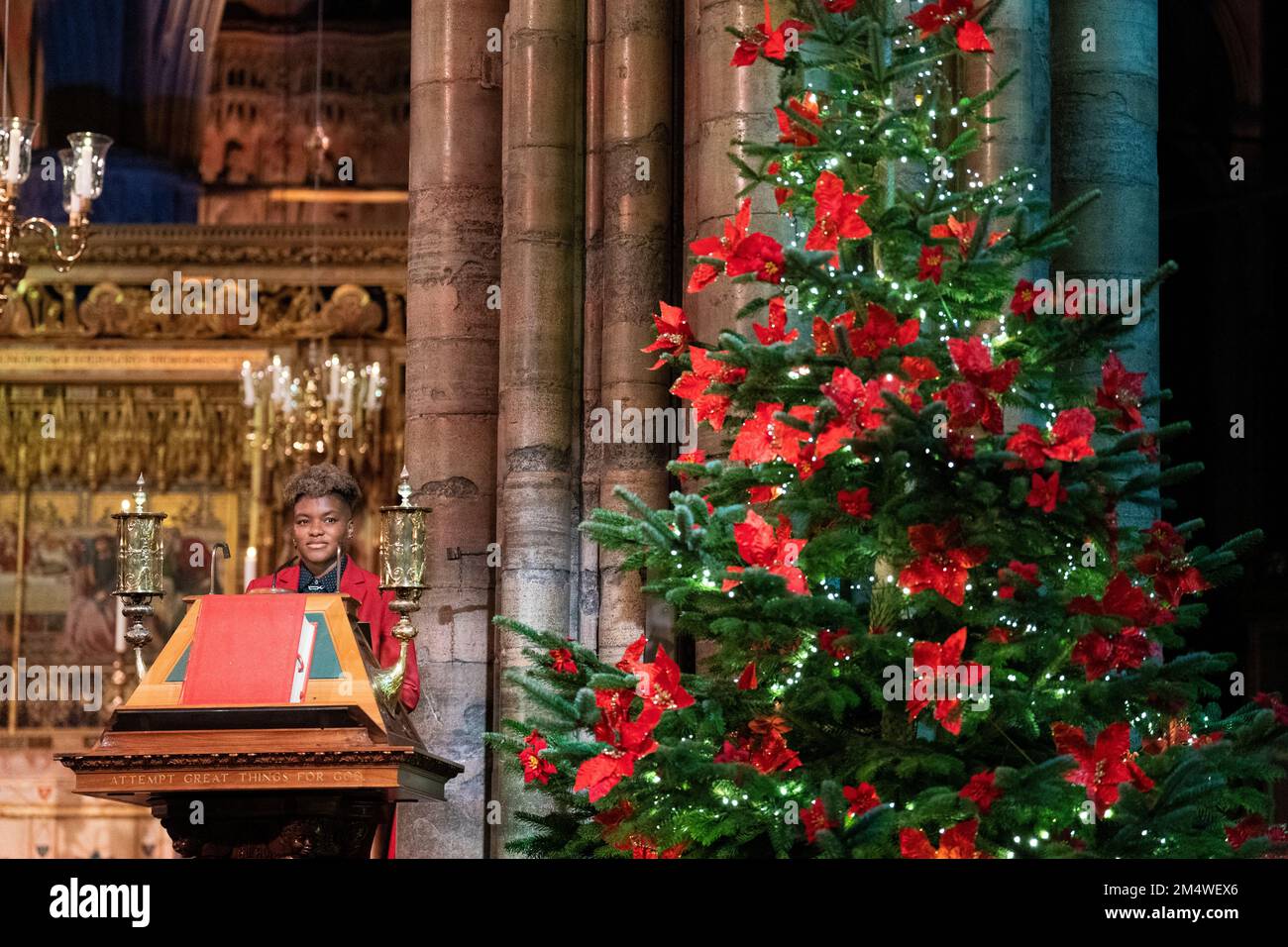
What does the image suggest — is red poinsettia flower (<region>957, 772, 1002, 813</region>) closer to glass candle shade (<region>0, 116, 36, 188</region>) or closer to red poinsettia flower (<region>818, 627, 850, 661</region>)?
red poinsettia flower (<region>818, 627, 850, 661</region>)

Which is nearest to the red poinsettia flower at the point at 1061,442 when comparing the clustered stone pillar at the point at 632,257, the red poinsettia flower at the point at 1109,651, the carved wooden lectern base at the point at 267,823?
the red poinsettia flower at the point at 1109,651

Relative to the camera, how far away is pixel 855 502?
564cm

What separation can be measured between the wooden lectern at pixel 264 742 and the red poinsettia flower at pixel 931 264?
180 cm

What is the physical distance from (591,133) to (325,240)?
6.08 m

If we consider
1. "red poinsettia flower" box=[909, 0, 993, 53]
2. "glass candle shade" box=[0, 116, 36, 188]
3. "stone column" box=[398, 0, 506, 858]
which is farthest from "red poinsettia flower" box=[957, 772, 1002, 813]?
"glass candle shade" box=[0, 116, 36, 188]

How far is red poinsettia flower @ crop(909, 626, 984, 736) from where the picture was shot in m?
5.49

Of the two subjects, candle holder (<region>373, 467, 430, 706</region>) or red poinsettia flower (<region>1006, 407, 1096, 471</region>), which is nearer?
red poinsettia flower (<region>1006, 407, 1096, 471</region>)

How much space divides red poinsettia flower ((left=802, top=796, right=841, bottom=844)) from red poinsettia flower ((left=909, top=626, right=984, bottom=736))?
0.39 meters

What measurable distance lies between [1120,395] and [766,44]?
4.33 feet

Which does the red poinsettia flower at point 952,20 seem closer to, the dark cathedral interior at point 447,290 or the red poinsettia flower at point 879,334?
the dark cathedral interior at point 447,290

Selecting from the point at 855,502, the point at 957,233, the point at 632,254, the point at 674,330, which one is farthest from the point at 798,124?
the point at 632,254

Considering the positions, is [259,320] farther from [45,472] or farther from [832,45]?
[832,45]

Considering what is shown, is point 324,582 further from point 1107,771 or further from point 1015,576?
point 1107,771

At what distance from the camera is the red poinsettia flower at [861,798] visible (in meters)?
5.37
